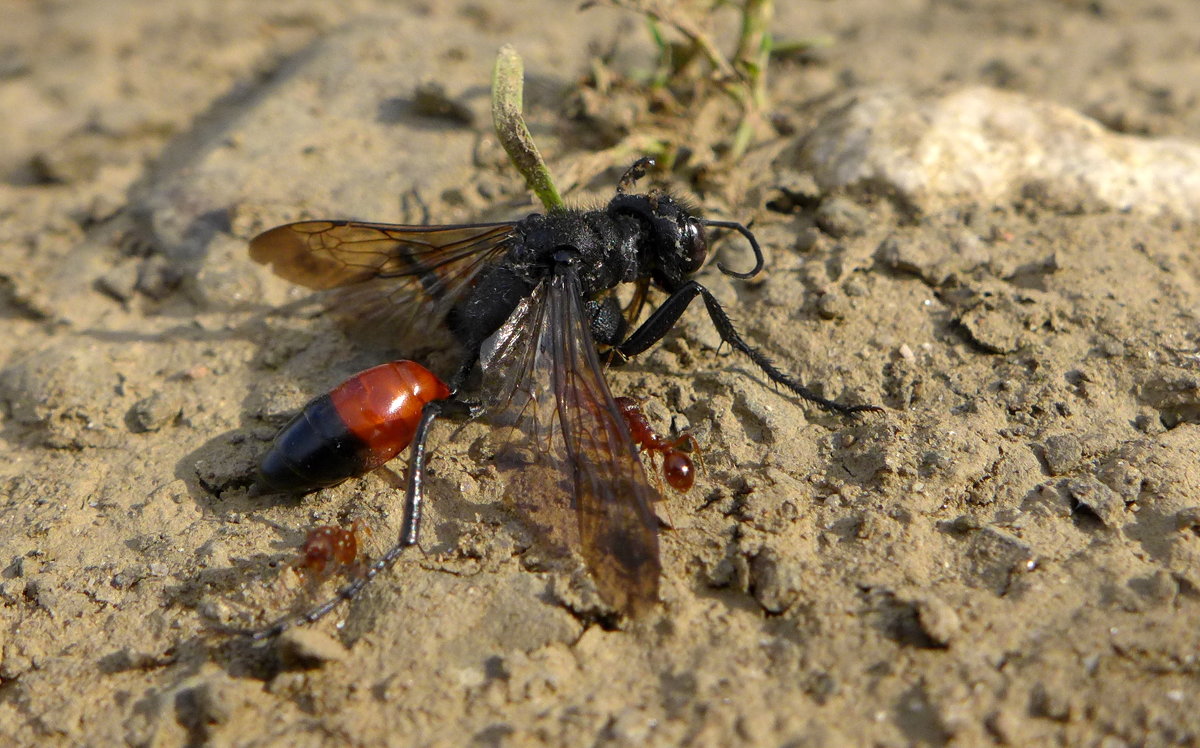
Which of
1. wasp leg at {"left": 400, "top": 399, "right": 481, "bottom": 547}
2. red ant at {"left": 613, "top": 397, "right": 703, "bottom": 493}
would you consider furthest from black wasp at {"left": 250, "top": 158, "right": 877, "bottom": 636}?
red ant at {"left": 613, "top": 397, "right": 703, "bottom": 493}

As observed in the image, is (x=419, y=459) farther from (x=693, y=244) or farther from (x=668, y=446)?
(x=693, y=244)

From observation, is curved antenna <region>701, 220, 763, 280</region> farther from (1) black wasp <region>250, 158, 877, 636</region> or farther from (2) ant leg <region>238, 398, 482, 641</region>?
(2) ant leg <region>238, 398, 482, 641</region>

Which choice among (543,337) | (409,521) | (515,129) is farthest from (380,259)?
(409,521)

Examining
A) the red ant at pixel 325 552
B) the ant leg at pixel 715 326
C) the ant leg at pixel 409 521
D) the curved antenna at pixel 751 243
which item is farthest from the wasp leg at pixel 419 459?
the curved antenna at pixel 751 243

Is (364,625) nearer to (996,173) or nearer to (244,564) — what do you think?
(244,564)

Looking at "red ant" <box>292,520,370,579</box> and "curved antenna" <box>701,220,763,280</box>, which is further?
"curved antenna" <box>701,220,763,280</box>

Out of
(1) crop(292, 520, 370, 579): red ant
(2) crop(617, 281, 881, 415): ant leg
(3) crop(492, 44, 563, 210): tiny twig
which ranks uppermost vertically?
(3) crop(492, 44, 563, 210): tiny twig

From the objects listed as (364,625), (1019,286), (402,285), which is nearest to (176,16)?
(402,285)

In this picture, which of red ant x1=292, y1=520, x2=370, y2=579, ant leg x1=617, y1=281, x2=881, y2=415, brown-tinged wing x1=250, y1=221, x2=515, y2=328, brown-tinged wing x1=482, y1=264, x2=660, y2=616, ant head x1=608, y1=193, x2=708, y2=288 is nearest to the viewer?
brown-tinged wing x1=482, y1=264, x2=660, y2=616
